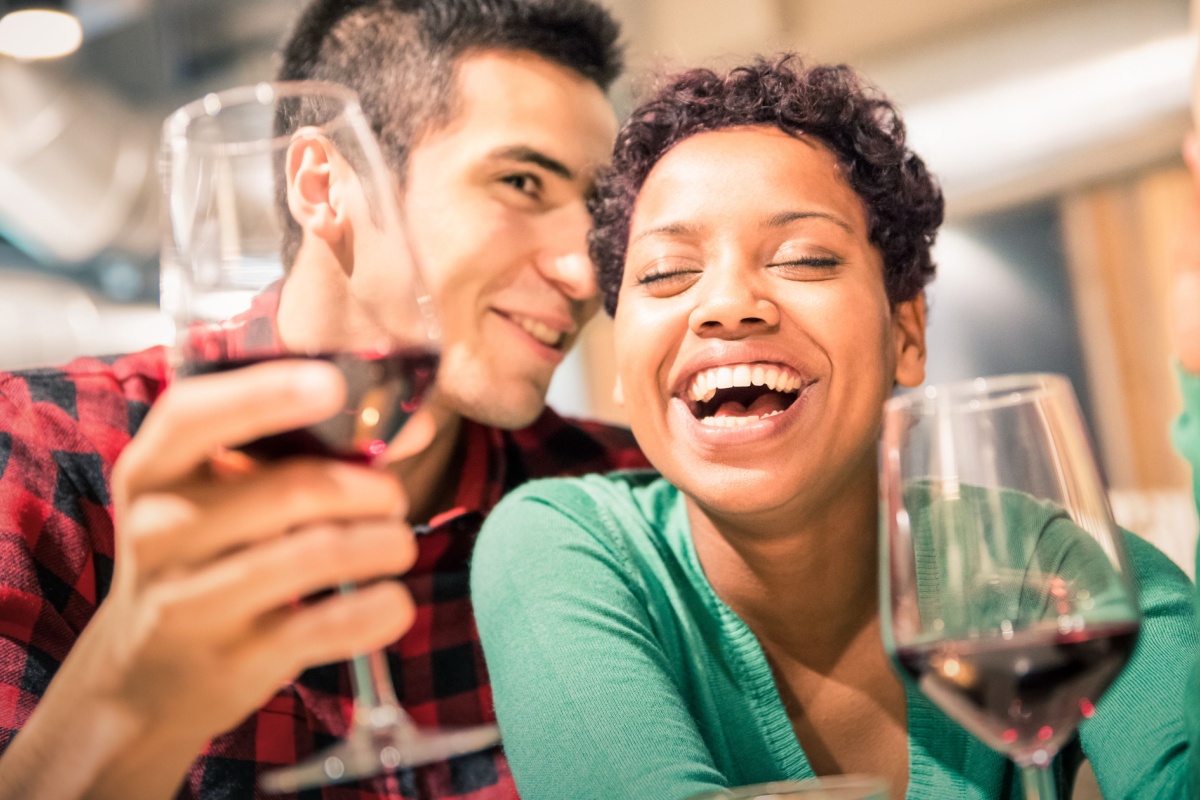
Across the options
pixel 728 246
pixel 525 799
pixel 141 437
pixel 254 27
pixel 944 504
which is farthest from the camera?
pixel 254 27

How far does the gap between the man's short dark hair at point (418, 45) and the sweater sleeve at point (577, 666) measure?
76cm

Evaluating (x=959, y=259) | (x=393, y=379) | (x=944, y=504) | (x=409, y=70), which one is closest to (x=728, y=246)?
(x=944, y=504)

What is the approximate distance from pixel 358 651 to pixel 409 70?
140 cm

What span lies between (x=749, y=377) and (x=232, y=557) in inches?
28.9

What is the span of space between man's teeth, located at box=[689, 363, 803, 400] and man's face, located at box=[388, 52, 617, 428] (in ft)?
1.68

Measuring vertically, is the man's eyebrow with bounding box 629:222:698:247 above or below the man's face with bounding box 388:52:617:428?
below

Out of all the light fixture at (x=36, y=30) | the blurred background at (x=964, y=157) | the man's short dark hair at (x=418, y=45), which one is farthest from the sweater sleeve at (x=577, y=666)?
the light fixture at (x=36, y=30)

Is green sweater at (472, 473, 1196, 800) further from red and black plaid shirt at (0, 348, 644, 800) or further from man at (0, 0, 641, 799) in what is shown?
red and black plaid shirt at (0, 348, 644, 800)

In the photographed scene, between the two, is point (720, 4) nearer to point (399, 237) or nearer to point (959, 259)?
point (959, 259)

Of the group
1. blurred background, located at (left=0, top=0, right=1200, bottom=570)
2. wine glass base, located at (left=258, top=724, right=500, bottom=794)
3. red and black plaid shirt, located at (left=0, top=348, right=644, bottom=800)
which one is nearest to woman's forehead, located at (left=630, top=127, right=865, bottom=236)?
red and black plaid shirt, located at (left=0, top=348, right=644, bottom=800)

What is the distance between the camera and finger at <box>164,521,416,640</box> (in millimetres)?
556

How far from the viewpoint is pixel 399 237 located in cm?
61

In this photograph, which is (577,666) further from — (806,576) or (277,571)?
(277,571)

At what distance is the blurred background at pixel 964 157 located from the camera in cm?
333
